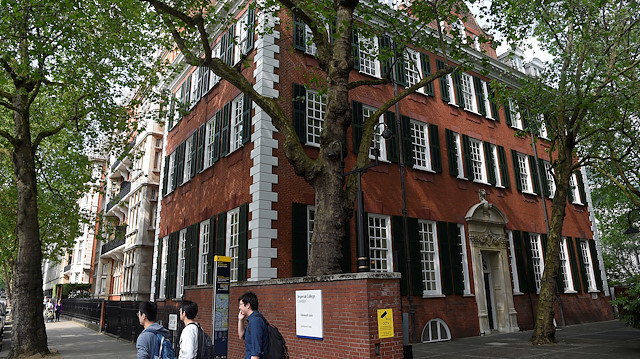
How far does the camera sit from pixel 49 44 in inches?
583

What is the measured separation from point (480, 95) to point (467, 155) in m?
3.91

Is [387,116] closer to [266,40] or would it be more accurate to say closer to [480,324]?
[266,40]

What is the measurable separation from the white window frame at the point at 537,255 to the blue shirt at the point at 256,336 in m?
19.3

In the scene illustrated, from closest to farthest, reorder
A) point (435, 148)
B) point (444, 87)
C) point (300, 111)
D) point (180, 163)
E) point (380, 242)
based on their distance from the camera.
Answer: point (300, 111)
point (380, 242)
point (435, 148)
point (444, 87)
point (180, 163)

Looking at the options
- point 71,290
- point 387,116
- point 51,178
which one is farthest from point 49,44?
point 71,290

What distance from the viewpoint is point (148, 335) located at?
4918 mm

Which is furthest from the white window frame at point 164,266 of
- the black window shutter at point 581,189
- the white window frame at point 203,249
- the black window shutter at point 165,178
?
the black window shutter at point 581,189

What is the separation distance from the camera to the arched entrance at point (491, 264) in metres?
18.2

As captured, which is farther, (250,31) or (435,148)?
(435,148)

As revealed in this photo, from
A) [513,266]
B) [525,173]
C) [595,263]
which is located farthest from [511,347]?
[595,263]

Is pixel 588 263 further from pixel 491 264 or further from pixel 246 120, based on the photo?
pixel 246 120

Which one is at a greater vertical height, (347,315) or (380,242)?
(380,242)

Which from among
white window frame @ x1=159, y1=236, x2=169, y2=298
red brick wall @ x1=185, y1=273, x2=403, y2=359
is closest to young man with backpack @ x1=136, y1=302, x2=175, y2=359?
red brick wall @ x1=185, y1=273, x2=403, y2=359

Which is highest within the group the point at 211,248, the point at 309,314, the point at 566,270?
the point at 211,248
